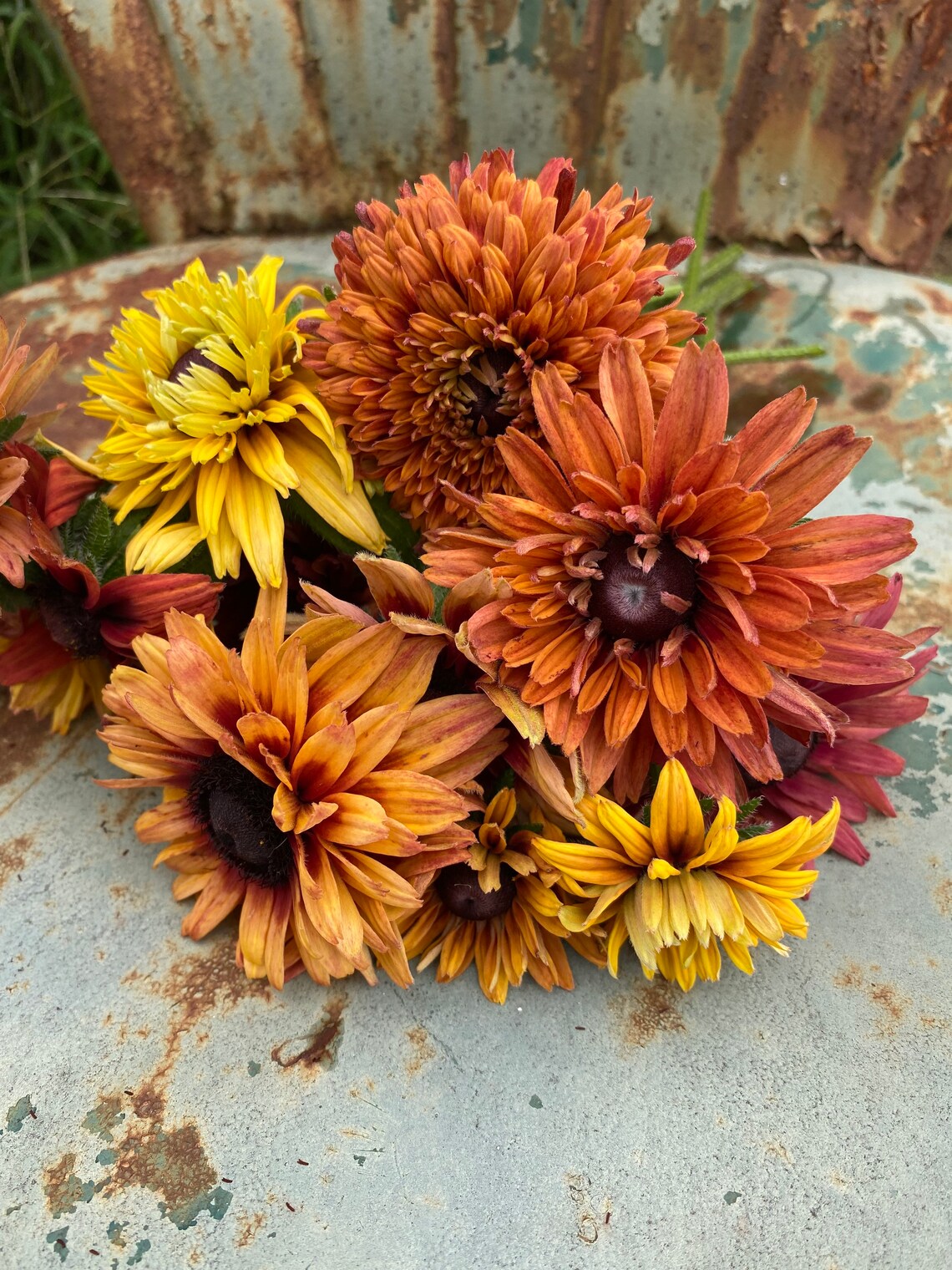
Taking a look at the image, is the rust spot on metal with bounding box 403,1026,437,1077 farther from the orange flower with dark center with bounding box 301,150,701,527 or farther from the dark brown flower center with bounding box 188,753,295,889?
the orange flower with dark center with bounding box 301,150,701,527

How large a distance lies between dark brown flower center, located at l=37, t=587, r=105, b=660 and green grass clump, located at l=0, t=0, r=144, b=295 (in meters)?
1.50

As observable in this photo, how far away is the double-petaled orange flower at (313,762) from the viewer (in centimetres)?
71

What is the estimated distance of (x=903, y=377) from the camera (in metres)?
1.40

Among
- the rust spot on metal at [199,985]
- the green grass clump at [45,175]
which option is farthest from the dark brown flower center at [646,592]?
the green grass clump at [45,175]

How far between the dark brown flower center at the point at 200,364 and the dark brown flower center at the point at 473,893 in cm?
45

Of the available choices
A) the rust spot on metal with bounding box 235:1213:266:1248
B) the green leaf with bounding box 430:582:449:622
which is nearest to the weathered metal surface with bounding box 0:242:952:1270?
the rust spot on metal with bounding box 235:1213:266:1248

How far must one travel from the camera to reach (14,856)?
3.12 feet

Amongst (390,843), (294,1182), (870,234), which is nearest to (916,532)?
(870,234)

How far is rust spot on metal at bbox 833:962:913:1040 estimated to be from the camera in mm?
819

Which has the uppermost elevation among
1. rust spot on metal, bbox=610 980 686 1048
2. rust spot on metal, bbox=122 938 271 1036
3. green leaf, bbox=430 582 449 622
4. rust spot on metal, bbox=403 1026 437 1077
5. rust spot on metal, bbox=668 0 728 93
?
rust spot on metal, bbox=668 0 728 93

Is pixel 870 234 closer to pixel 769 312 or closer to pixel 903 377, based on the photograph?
pixel 769 312

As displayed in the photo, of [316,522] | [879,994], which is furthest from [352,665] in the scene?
[879,994]

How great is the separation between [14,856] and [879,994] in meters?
0.79

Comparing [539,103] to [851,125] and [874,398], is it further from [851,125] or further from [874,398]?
[874,398]
